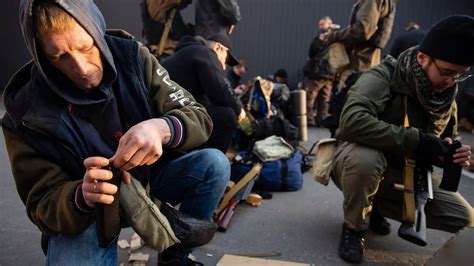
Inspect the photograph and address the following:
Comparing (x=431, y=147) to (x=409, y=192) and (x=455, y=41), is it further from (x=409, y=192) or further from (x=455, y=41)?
(x=455, y=41)

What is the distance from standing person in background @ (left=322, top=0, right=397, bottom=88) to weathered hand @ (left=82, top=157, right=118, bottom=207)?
444 cm

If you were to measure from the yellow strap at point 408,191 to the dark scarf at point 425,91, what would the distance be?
106mm

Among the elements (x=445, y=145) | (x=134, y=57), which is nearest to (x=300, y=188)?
(x=445, y=145)

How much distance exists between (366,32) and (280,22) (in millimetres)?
4309

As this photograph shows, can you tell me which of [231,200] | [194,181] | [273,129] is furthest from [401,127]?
[273,129]

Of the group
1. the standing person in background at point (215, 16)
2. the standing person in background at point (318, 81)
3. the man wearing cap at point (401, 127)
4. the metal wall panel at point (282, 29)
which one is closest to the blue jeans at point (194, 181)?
the man wearing cap at point (401, 127)

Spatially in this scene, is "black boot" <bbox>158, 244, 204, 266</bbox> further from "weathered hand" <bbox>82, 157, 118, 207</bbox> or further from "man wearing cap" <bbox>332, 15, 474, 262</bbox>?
"man wearing cap" <bbox>332, 15, 474, 262</bbox>

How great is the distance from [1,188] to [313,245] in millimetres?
2561

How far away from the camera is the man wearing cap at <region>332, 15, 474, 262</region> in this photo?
1897mm

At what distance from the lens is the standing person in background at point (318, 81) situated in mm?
5746

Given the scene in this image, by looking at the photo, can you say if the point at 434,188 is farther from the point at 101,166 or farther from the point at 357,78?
the point at 101,166

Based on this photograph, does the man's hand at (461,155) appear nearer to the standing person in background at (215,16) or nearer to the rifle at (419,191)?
the rifle at (419,191)

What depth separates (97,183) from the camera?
3.52ft

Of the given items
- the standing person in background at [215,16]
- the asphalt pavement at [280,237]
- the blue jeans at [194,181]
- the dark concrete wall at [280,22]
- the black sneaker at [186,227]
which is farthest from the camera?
the dark concrete wall at [280,22]
